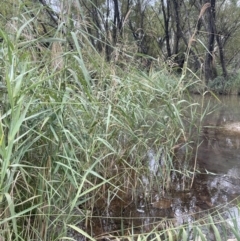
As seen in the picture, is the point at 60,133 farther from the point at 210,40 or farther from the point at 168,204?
the point at 210,40

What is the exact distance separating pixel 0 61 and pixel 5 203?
66 centimetres

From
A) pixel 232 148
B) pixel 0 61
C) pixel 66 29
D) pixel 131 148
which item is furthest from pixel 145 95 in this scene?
pixel 232 148

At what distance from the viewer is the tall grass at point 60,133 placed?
126 cm

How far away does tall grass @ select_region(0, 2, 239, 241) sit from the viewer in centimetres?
126

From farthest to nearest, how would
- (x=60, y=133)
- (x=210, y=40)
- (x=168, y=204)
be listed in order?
(x=210, y=40), (x=168, y=204), (x=60, y=133)

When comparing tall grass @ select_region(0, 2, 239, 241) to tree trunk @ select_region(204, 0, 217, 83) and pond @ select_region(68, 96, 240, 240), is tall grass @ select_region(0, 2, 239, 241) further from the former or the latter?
tree trunk @ select_region(204, 0, 217, 83)

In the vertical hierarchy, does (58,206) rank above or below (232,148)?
above

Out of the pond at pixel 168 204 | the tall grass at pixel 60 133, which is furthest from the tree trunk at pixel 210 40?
the tall grass at pixel 60 133

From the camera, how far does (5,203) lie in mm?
1268

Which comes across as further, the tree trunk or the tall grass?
the tree trunk

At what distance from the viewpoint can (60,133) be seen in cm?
150

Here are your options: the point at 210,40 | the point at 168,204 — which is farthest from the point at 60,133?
the point at 210,40

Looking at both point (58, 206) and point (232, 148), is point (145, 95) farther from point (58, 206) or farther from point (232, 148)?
point (232, 148)

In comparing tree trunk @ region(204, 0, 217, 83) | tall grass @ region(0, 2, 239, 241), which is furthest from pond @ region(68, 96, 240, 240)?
tree trunk @ region(204, 0, 217, 83)
